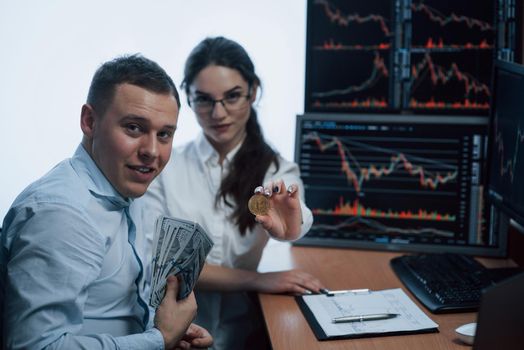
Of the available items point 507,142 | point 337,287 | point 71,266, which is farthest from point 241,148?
point 71,266

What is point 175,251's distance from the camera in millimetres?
1496

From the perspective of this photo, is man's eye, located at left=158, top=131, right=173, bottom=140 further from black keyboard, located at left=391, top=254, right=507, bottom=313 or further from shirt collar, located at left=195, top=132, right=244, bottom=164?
black keyboard, located at left=391, top=254, right=507, bottom=313

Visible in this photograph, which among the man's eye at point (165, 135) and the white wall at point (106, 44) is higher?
the white wall at point (106, 44)

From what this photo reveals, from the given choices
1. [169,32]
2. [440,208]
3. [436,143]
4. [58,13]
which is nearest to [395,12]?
[436,143]

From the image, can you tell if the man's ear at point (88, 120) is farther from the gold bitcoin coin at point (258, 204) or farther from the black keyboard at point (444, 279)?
the black keyboard at point (444, 279)

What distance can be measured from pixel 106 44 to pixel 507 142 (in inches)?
60.5

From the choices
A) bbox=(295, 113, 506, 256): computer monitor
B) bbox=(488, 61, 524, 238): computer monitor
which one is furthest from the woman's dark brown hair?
bbox=(488, 61, 524, 238): computer monitor

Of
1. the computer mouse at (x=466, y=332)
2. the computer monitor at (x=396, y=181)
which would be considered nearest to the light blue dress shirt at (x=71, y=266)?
the computer mouse at (x=466, y=332)

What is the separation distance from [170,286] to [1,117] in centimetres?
144

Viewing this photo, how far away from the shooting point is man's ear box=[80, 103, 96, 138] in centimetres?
150

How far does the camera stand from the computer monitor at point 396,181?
88.5 inches

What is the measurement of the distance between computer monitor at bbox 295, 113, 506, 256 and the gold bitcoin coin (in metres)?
0.60

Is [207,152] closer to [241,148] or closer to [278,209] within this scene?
[241,148]

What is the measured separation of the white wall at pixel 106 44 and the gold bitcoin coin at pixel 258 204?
855mm
